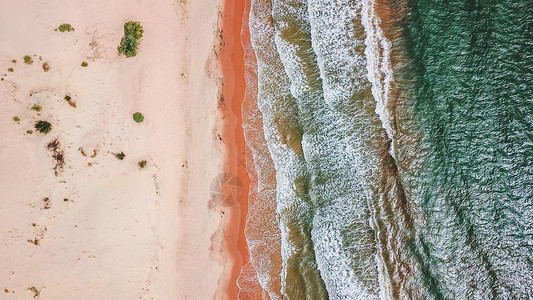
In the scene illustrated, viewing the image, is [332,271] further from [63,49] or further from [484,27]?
[63,49]

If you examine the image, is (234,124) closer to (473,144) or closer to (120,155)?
(120,155)

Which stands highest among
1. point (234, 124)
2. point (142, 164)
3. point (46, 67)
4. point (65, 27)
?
point (65, 27)

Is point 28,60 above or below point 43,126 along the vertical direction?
above

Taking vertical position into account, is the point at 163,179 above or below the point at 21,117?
below

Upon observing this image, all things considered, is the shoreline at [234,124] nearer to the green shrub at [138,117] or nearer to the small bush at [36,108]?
the green shrub at [138,117]

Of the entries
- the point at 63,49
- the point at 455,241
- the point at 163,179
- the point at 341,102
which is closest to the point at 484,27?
the point at 341,102

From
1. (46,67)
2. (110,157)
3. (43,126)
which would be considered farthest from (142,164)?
(46,67)

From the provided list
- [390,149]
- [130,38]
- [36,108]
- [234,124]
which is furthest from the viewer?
[234,124]
